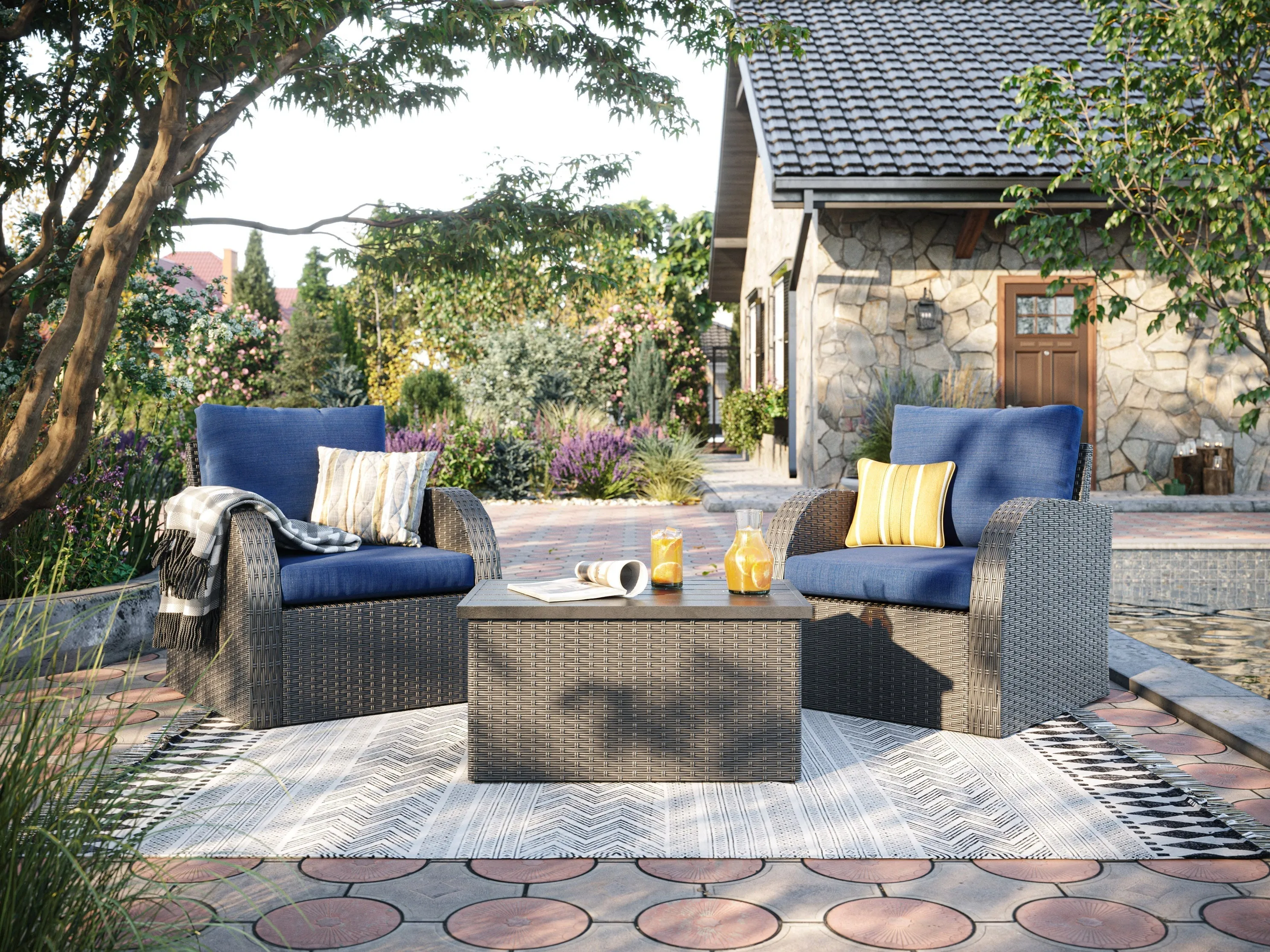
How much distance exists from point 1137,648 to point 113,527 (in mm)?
4013

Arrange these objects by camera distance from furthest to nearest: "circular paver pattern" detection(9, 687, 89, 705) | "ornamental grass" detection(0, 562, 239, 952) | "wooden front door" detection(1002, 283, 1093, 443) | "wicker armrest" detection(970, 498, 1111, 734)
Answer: "wooden front door" detection(1002, 283, 1093, 443) → "wicker armrest" detection(970, 498, 1111, 734) → "circular paver pattern" detection(9, 687, 89, 705) → "ornamental grass" detection(0, 562, 239, 952)

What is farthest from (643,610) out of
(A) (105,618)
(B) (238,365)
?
(B) (238,365)

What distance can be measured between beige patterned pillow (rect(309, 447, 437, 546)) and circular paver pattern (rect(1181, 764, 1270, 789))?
2419 mm

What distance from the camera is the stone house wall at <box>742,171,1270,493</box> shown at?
9.02 meters

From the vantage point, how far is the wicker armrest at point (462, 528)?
3.52 m

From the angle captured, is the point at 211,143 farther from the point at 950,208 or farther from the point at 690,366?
the point at 690,366

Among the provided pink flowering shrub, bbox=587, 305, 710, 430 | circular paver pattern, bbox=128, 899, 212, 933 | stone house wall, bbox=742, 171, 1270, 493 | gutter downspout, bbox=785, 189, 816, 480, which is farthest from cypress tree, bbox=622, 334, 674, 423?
circular paver pattern, bbox=128, 899, 212, 933

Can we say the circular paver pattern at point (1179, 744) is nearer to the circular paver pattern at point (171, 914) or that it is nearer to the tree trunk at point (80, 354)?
the circular paver pattern at point (171, 914)

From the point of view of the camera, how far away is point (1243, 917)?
1.92m

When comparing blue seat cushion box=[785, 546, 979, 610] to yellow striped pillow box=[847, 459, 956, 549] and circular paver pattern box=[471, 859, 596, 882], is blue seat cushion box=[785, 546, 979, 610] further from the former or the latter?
circular paver pattern box=[471, 859, 596, 882]

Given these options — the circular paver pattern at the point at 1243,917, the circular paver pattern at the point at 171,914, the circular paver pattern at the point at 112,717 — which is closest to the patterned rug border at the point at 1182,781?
the circular paver pattern at the point at 1243,917

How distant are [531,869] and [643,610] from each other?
2.35 ft

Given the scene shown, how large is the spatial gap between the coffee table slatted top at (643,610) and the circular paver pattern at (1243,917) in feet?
3.35

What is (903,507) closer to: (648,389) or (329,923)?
(329,923)
